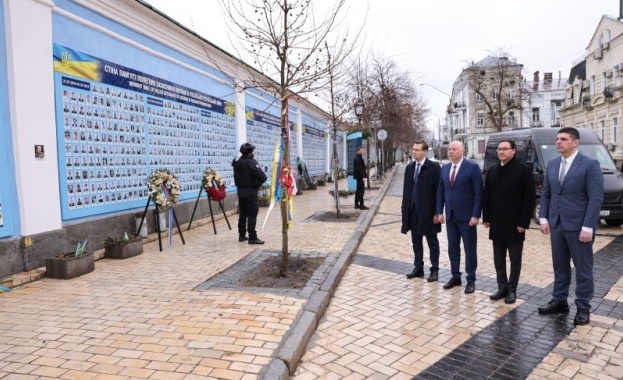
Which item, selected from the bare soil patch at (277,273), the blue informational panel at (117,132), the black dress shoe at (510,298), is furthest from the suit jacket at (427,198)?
the blue informational panel at (117,132)

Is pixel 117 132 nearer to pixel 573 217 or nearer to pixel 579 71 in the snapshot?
pixel 573 217

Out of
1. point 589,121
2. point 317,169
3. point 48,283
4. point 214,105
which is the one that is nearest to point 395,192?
point 317,169

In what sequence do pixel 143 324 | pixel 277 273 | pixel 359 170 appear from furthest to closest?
pixel 359 170 < pixel 277 273 < pixel 143 324

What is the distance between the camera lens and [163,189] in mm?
7562

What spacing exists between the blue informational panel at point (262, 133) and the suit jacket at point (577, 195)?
10.4 m

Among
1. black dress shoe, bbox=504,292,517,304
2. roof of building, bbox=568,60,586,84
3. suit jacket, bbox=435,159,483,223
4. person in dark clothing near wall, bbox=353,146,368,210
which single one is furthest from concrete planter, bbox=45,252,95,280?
roof of building, bbox=568,60,586,84

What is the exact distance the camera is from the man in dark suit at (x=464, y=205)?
5430 mm

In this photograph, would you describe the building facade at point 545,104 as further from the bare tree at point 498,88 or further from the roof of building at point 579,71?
the roof of building at point 579,71

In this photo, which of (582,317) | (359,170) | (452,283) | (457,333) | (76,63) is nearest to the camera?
(457,333)

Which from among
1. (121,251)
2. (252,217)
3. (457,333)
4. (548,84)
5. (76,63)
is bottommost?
(457,333)

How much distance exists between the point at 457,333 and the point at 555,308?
1.29 m

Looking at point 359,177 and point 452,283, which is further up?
point 359,177

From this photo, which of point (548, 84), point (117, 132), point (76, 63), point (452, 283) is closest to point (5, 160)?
point (76, 63)

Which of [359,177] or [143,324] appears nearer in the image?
[143,324]
